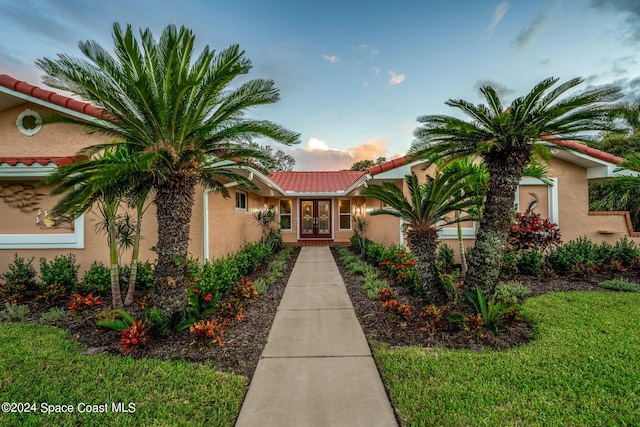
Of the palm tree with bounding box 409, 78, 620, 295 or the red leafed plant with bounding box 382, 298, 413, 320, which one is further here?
the red leafed plant with bounding box 382, 298, 413, 320

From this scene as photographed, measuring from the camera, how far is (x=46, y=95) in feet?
20.8

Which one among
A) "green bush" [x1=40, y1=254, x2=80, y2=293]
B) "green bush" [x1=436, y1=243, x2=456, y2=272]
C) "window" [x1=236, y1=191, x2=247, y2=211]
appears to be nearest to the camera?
"green bush" [x1=40, y1=254, x2=80, y2=293]

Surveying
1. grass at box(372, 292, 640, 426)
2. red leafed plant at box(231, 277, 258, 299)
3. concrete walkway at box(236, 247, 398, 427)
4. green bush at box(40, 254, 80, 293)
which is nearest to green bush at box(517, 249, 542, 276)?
grass at box(372, 292, 640, 426)

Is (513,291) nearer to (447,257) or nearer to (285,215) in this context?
(447,257)

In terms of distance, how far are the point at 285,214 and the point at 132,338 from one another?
12.3 m

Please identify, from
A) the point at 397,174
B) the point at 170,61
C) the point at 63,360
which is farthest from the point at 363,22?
the point at 63,360

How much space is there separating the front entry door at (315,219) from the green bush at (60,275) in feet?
35.4

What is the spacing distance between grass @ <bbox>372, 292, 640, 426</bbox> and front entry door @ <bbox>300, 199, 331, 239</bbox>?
1209 cm

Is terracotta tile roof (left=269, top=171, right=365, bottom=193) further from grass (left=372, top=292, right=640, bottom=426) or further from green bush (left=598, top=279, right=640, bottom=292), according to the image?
grass (left=372, top=292, right=640, bottom=426)

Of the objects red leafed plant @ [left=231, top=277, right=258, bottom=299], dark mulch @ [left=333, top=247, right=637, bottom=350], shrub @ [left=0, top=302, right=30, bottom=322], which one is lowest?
dark mulch @ [left=333, top=247, right=637, bottom=350]

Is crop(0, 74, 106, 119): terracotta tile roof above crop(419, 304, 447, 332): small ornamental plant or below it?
above

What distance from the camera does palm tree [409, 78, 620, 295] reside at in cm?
420

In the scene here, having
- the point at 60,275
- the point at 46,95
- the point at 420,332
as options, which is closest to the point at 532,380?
the point at 420,332

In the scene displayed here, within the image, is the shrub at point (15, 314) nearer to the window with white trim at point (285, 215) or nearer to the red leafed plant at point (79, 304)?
the red leafed plant at point (79, 304)
